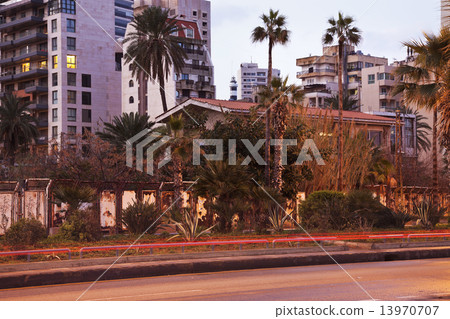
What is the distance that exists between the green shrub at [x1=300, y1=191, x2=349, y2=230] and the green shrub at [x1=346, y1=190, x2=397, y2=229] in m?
0.48

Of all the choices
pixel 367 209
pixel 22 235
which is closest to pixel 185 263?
pixel 22 235

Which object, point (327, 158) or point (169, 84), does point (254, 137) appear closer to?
point (327, 158)

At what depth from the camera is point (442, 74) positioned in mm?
25125

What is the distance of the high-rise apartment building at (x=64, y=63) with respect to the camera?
295ft

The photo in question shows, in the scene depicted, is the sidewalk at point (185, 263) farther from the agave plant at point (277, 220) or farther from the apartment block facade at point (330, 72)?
the apartment block facade at point (330, 72)

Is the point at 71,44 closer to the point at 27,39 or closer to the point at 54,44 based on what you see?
the point at 54,44

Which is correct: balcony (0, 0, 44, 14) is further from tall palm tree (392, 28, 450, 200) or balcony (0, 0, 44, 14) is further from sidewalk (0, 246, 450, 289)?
sidewalk (0, 246, 450, 289)

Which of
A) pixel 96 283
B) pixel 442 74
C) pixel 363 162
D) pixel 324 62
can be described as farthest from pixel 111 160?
pixel 324 62

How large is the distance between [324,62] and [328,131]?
309 ft

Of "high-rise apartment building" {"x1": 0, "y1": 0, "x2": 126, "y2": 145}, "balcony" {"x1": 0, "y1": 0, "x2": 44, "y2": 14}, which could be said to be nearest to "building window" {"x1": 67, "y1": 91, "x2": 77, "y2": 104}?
"high-rise apartment building" {"x1": 0, "y1": 0, "x2": 126, "y2": 145}

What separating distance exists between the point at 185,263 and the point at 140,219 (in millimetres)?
7780

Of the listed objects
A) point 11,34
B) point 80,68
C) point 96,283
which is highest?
point 11,34

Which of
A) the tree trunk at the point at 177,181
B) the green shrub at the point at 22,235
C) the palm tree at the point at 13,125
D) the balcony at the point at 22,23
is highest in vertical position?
the balcony at the point at 22,23

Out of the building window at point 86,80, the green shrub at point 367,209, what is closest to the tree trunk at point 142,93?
the building window at point 86,80
